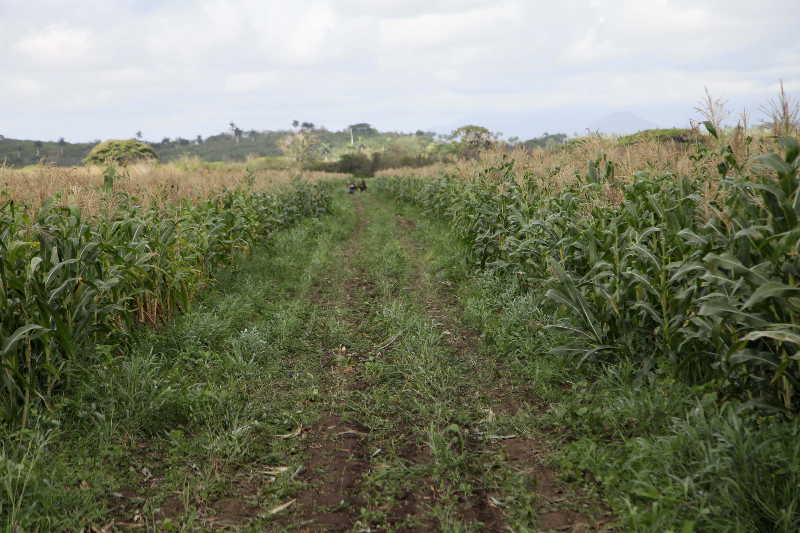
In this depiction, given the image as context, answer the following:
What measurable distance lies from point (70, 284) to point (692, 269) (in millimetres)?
5026

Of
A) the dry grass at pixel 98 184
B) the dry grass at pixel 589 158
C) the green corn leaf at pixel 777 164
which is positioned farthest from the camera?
the dry grass at pixel 589 158

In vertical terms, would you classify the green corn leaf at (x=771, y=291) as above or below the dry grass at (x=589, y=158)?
below

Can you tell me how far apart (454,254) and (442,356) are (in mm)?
5263

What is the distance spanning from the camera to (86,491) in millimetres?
3195

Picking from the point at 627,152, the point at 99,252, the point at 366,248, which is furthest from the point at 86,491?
the point at 366,248

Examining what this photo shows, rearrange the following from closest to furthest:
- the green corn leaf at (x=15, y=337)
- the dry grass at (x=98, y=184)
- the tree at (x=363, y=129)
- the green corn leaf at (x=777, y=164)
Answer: the green corn leaf at (x=777, y=164)
the green corn leaf at (x=15, y=337)
the dry grass at (x=98, y=184)
the tree at (x=363, y=129)

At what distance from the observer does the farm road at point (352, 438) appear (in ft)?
10.2

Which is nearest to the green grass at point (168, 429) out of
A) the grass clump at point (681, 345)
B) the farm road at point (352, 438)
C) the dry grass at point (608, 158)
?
the farm road at point (352, 438)

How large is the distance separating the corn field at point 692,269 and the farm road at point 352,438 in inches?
45.0

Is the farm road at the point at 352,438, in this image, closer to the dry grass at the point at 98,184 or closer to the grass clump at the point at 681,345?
the grass clump at the point at 681,345

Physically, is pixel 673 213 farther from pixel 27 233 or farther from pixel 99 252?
pixel 27 233

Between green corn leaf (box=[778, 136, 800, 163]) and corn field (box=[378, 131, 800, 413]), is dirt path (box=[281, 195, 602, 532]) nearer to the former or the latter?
corn field (box=[378, 131, 800, 413])

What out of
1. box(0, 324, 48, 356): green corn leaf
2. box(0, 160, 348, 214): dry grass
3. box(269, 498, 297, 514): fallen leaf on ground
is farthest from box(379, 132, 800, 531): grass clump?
box(0, 160, 348, 214): dry grass

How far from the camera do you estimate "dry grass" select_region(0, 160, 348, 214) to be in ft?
17.9
